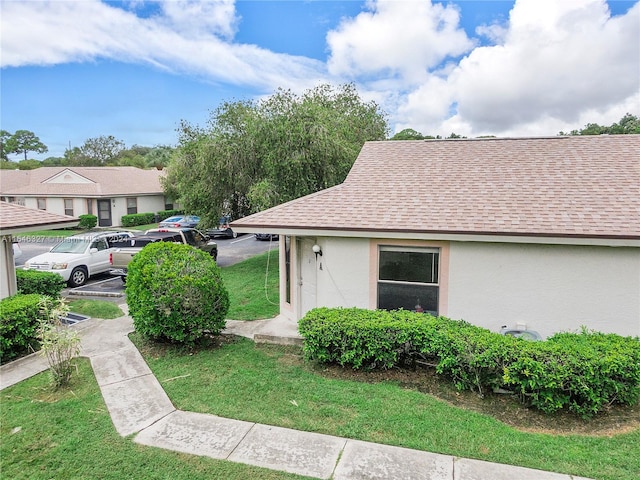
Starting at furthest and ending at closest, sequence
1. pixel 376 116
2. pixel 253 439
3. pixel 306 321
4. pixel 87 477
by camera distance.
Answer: pixel 376 116 → pixel 306 321 → pixel 253 439 → pixel 87 477

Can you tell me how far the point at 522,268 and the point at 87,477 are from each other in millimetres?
6999

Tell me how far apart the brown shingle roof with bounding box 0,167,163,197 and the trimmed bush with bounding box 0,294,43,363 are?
25.0 metres

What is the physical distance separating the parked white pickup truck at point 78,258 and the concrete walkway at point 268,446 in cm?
764

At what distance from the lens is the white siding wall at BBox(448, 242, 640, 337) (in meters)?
6.76

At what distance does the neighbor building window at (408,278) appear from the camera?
7.54 meters

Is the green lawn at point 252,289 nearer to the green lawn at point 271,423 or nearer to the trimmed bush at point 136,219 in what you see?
the green lawn at point 271,423

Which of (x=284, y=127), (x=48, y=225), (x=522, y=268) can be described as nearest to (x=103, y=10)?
(x=48, y=225)

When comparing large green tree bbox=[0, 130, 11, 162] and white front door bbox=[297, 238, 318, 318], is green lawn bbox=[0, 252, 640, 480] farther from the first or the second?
large green tree bbox=[0, 130, 11, 162]

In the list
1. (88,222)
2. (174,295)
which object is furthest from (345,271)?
(88,222)

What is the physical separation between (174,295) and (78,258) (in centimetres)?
854

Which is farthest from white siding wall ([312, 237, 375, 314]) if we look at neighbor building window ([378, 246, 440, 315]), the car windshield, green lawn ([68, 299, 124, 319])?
the car windshield

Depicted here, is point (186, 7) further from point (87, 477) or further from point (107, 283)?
point (87, 477)

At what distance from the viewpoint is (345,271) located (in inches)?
311

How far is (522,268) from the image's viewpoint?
7066 millimetres
